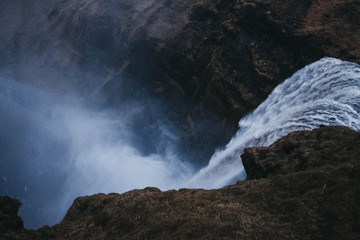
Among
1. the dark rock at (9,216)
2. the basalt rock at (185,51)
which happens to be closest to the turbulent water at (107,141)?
the basalt rock at (185,51)

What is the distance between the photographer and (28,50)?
3256cm

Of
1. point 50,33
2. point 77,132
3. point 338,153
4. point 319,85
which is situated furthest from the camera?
point 50,33

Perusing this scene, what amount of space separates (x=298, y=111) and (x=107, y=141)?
1702cm

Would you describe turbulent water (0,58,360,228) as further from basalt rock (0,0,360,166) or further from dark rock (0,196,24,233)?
dark rock (0,196,24,233)

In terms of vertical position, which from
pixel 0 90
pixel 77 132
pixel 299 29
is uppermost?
pixel 0 90

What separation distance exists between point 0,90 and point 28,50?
5317 mm

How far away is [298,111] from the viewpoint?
12.9m

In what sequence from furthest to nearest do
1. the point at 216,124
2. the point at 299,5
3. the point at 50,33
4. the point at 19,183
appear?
the point at 19,183, the point at 50,33, the point at 216,124, the point at 299,5

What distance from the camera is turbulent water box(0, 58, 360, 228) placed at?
1291 cm

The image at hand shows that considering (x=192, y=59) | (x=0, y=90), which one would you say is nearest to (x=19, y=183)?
(x=0, y=90)

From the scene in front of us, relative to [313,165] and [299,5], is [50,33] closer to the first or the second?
[299,5]

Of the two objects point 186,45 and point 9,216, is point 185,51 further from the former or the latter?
point 9,216

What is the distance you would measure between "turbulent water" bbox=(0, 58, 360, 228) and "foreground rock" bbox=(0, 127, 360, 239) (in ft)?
10.9

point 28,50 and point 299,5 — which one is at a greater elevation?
point 28,50
